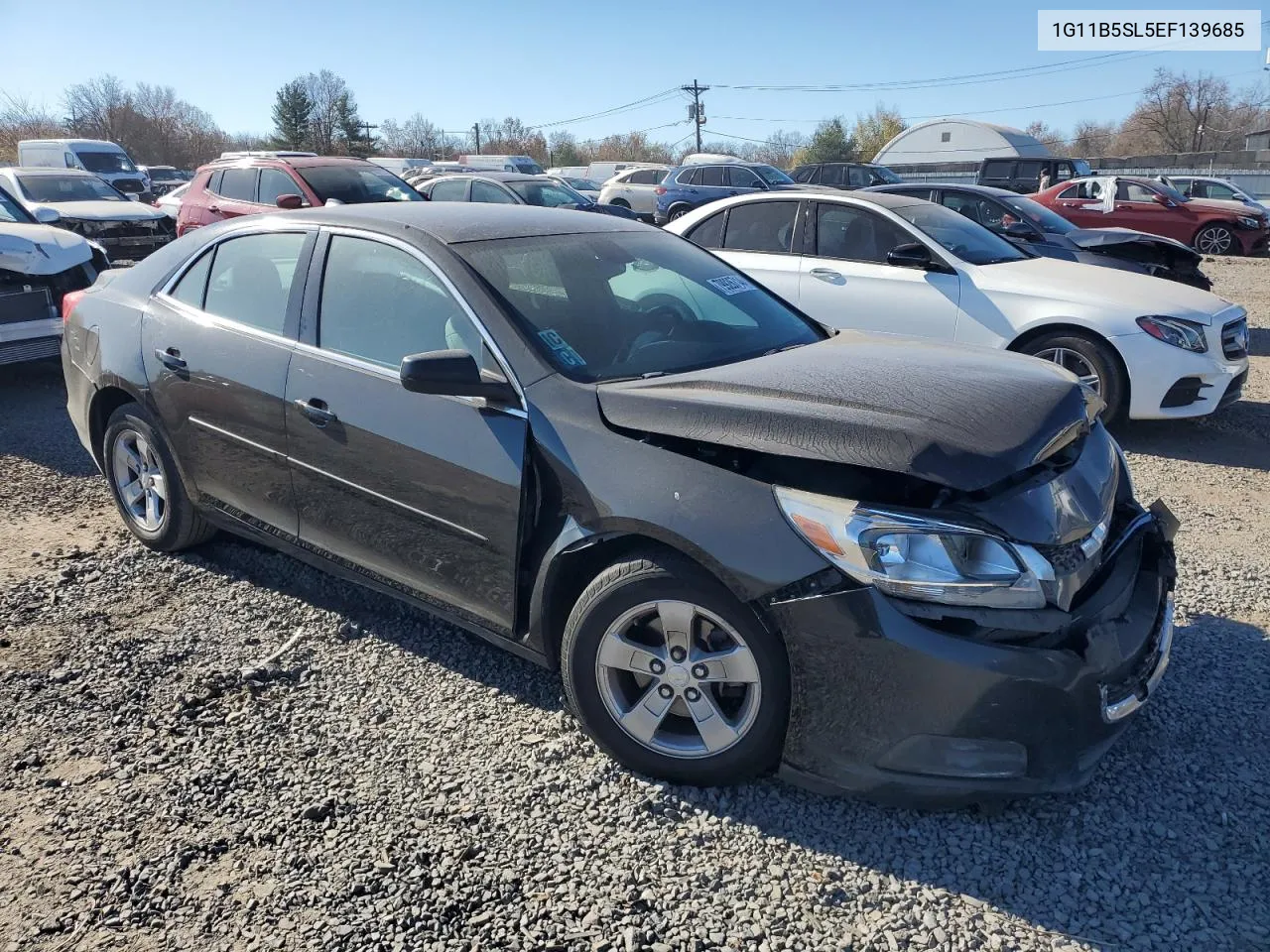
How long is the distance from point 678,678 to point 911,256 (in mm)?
4868

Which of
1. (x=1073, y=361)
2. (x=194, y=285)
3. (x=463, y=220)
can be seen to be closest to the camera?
(x=463, y=220)

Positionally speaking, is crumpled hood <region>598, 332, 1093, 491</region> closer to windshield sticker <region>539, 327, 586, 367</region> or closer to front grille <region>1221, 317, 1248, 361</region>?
windshield sticker <region>539, 327, 586, 367</region>

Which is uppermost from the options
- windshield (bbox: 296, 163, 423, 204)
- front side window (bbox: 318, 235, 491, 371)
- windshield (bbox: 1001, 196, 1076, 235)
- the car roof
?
windshield (bbox: 296, 163, 423, 204)

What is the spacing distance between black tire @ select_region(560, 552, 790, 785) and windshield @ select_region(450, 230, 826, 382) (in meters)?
0.72

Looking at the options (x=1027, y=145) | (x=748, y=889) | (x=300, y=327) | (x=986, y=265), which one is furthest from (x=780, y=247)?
(x=1027, y=145)

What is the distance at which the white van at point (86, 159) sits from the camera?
24.1 metres

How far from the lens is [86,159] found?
81.4 ft

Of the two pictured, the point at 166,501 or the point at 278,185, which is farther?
the point at 278,185

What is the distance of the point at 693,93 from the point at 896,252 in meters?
72.2

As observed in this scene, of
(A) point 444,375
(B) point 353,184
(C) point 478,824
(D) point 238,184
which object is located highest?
(D) point 238,184

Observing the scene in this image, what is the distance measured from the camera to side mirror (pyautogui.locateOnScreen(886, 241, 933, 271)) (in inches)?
262

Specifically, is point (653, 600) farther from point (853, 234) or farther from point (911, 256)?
point (853, 234)

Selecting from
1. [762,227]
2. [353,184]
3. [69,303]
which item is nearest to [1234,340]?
[762,227]

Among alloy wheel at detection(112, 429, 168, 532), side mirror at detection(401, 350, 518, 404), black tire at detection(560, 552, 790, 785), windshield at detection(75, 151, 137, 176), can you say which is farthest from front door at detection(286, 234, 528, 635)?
windshield at detection(75, 151, 137, 176)
